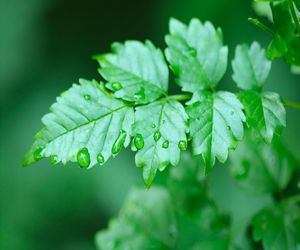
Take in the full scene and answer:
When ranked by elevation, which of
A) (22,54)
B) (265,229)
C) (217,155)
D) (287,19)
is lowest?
(265,229)

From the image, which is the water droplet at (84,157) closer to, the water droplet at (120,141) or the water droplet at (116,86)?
the water droplet at (120,141)

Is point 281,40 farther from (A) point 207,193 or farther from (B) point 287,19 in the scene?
(A) point 207,193

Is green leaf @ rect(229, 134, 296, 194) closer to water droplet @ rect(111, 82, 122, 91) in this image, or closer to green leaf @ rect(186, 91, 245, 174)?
green leaf @ rect(186, 91, 245, 174)

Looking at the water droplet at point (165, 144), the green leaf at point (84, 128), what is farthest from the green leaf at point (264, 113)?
the green leaf at point (84, 128)

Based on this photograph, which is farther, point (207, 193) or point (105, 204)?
point (105, 204)

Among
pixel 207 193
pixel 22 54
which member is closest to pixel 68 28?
pixel 22 54
